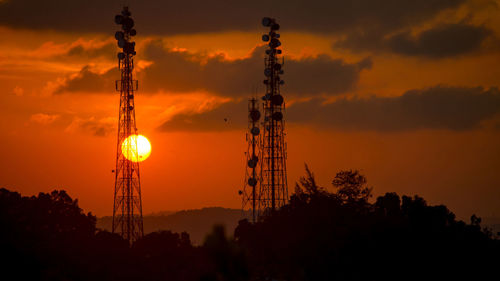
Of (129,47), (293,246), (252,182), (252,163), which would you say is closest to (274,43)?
(252,163)

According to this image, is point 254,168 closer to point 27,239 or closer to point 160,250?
point 160,250

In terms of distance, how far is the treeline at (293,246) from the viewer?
68.3 m

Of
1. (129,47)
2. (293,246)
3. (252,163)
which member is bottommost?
(293,246)

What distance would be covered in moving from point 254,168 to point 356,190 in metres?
13.4

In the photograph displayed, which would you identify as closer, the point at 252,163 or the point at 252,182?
the point at 252,182

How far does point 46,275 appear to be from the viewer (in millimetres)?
65312

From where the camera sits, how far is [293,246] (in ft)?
240

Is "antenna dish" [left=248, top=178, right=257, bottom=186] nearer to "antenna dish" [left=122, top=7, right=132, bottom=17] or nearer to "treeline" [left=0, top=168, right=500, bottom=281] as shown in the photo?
"treeline" [left=0, top=168, right=500, bottom=281]

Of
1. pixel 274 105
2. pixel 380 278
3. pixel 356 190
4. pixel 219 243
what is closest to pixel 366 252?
pixel 380 278

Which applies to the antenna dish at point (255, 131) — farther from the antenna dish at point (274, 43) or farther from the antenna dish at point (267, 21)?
the antenna dish at point (267, 21)

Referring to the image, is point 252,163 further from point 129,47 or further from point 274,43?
point 129,47

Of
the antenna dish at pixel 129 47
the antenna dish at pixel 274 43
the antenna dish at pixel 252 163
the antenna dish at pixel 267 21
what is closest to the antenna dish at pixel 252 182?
the antenna dish at pixel 252 163

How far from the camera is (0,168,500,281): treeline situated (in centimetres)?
6831

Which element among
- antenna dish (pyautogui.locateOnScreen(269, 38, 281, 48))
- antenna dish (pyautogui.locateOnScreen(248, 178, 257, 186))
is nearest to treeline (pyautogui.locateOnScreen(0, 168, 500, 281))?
antenna dish (pyautogui.locateOnScreen(248, 178, 257, 186))
